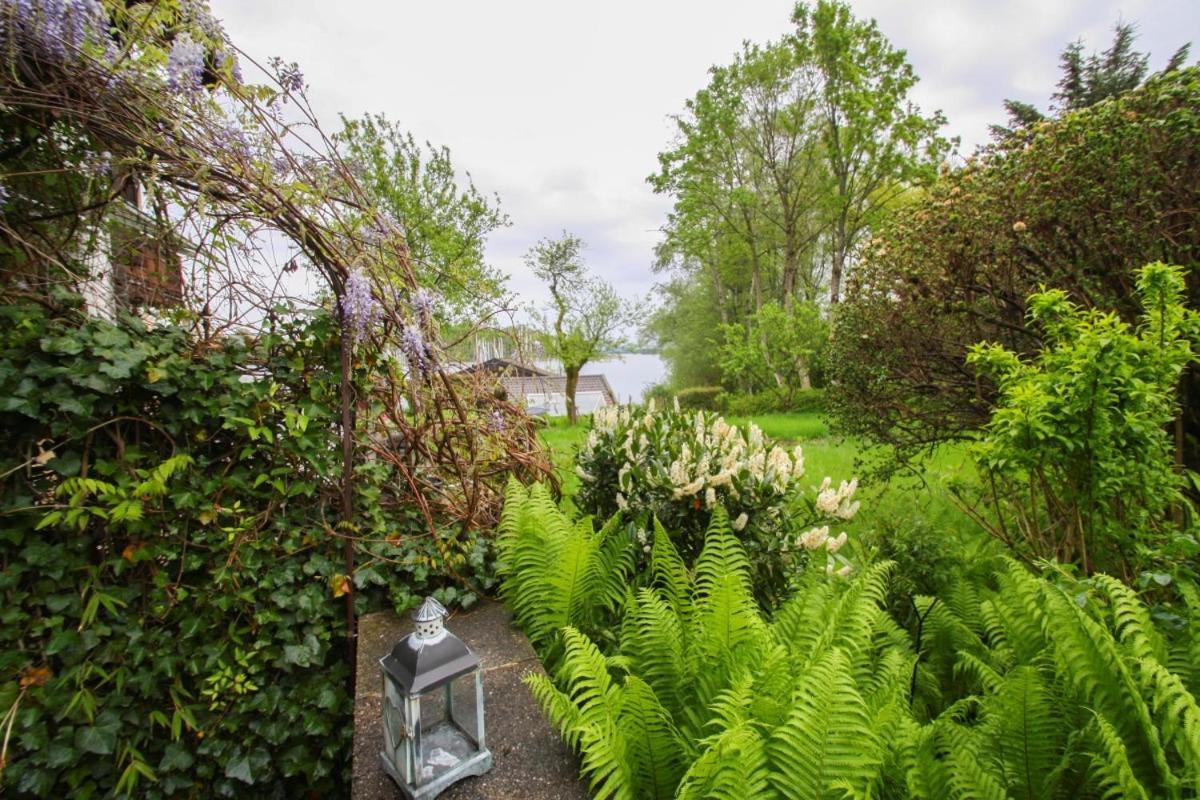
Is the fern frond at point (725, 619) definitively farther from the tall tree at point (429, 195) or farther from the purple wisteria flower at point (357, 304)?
the tall tree at point (429, 195)

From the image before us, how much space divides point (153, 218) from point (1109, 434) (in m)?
4.03

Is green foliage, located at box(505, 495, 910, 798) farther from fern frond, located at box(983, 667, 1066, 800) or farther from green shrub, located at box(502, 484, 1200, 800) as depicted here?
fern frond, located at box(983, 667, 1066, 800)

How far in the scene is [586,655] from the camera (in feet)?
4.80

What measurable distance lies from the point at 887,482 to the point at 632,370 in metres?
17.2

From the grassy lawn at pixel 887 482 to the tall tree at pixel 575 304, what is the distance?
6792 millimetres

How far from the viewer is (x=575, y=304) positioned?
639 inches

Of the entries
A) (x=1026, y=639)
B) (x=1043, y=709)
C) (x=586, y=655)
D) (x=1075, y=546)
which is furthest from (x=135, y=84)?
(x=1075, y=546)

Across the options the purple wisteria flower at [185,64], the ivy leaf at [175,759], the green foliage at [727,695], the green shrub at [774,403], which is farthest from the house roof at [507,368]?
the green shrub at [774,403]

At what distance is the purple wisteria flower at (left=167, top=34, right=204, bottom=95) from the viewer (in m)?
1.73

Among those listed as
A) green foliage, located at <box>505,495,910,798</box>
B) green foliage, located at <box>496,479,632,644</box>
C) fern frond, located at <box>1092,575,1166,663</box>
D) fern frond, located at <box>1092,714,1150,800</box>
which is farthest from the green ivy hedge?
fern frond, located at <box>1092,575,1166,663</box>

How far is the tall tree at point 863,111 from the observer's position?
1433 centimetres

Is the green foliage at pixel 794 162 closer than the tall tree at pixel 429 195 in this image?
No

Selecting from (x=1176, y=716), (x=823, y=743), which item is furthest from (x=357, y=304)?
(x=1176, y=716)

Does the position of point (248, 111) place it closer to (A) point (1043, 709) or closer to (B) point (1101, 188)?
(A) point (1043, 709)
